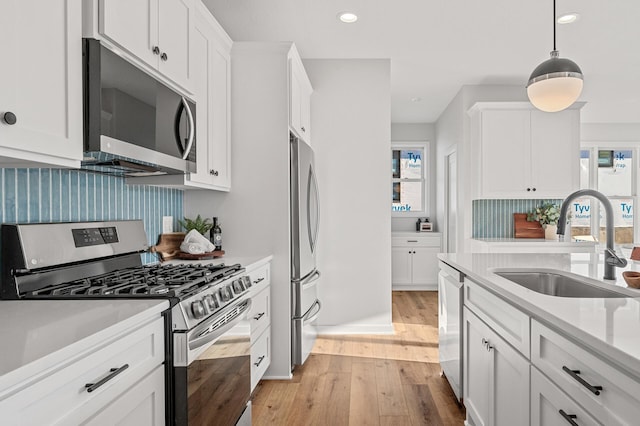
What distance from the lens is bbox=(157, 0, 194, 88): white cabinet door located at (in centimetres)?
190

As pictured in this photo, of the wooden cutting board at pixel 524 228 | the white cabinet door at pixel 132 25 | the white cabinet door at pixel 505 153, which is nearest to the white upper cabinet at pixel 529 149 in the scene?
the white cabinet door at pixel 505 153

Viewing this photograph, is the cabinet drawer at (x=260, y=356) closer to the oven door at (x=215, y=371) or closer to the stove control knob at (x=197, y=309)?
the oven door at (x=215, y=371)

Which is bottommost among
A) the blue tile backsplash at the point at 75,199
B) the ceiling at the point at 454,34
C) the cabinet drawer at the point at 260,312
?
the cabinet drawer at the point at 260,312

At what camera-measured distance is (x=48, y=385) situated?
86cm

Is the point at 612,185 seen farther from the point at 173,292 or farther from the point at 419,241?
the point at 173,292

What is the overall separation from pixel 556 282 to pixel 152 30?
2139 mm

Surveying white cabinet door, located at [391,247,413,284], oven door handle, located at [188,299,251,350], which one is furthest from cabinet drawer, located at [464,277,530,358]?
white cabinet door, located at [391,247,413,284]

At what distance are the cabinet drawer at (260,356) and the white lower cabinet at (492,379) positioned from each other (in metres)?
1.16

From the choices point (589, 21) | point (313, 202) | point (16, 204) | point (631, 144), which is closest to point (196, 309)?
point (16, 204)

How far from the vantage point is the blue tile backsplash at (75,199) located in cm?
154

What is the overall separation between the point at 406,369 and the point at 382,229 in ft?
4.55

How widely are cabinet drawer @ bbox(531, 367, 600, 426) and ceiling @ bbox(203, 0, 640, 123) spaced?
2615 mm

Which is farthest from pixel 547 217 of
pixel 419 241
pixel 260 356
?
pixel 260 356

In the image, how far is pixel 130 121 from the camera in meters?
1.68
